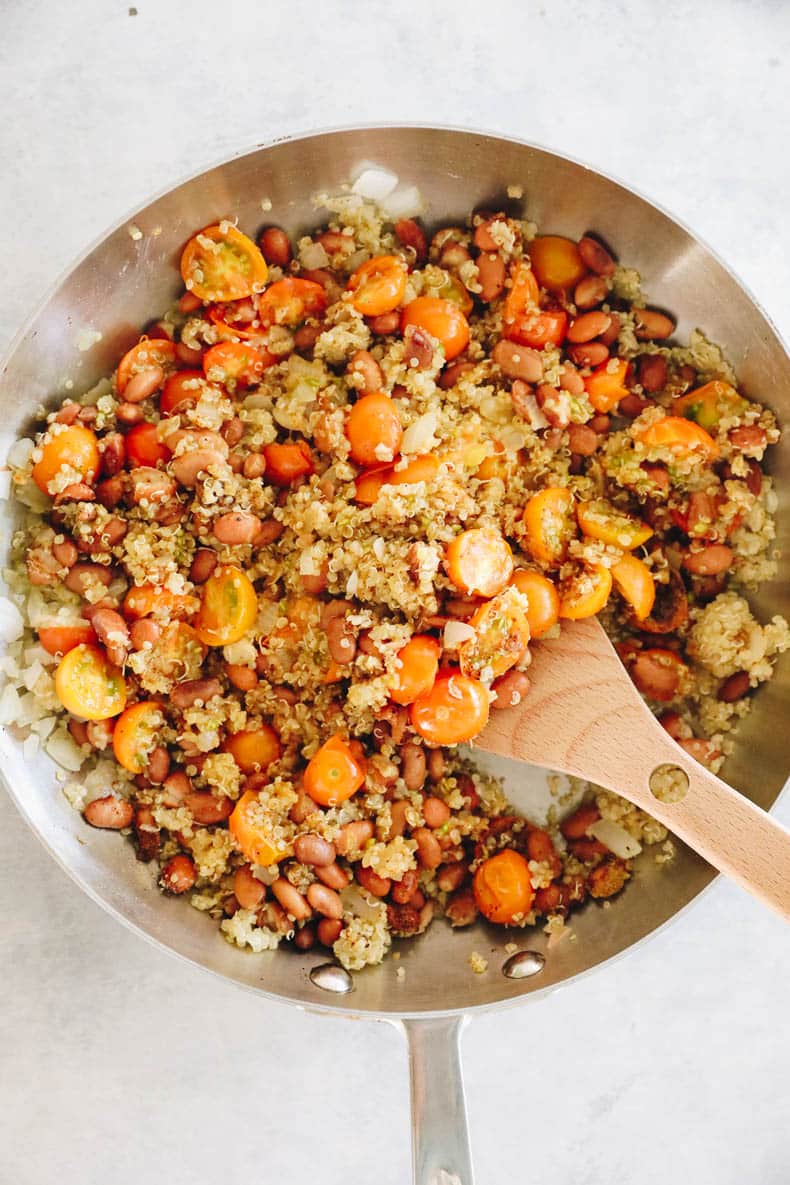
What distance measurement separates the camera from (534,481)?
157 centimetres

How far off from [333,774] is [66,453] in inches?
25.8

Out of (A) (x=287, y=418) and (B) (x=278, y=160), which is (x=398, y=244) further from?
(A) (x=287, y=418)

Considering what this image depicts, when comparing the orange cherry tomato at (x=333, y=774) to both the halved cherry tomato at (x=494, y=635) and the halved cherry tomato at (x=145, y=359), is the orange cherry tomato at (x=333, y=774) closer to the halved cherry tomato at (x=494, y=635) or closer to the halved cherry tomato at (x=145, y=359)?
the halved cherry tomato at (x=494, y=635)

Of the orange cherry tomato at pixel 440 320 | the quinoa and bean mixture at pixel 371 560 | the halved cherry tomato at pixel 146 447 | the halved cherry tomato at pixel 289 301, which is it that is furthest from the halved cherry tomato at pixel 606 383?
the halved cherry tomato at pixel 146 447

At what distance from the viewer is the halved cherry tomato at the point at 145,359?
161cm

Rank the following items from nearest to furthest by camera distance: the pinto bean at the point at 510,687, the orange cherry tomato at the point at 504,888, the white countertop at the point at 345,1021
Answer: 1. the pinto bean at the point at 510,687
2. the orange cherry tomato at the point at 504,888
3. the white countertop at the point at 345,1021

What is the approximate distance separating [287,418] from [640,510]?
596mm

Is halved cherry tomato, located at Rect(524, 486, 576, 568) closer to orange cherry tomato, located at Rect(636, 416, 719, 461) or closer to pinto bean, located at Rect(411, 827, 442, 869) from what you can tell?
orange cherry tomato, located at Rect(636, 416, 719, 461)

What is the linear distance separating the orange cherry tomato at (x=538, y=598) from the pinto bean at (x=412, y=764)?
0.85 ft

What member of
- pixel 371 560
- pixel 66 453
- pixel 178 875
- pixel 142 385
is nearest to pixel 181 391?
pixel 142 385

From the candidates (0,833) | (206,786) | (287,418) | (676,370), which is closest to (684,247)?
(676,370)

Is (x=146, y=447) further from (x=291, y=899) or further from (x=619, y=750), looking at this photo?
(x=619, y=750)

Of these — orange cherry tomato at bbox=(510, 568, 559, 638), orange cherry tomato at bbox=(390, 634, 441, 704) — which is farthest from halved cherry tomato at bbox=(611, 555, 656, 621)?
orange cherry tomato at bbox=(390, 634, 441, 704)

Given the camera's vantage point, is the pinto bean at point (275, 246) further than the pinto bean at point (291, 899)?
Yes
